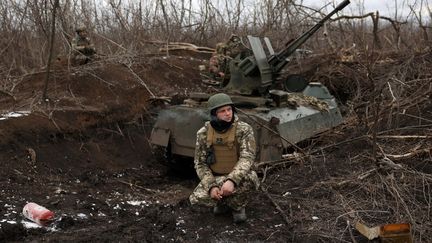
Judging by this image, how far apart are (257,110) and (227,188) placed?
3.35 meters

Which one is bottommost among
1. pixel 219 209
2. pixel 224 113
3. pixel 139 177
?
pixel 139 177

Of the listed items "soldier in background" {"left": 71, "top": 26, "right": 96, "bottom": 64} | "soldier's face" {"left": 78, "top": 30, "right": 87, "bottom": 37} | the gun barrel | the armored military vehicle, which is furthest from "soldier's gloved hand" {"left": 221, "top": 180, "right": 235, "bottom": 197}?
"soldier's face" {"left": 78, "top": 30, "right": 87, "bottom": 37}

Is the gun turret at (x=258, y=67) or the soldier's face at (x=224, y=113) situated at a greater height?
the gun turret at (x=258, y=67)

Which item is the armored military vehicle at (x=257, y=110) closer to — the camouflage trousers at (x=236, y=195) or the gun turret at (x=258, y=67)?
the gun turret at (x=258, y=67)

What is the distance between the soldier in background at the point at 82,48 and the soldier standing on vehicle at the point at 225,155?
711 cm

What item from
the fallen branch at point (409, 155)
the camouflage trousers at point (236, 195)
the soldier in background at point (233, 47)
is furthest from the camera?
the soldier in background at point (233, 47)

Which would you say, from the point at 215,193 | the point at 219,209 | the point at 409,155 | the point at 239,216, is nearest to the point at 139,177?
the point at 219,209

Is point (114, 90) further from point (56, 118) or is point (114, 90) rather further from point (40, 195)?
point (40, 195)

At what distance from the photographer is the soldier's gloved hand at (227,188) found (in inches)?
193

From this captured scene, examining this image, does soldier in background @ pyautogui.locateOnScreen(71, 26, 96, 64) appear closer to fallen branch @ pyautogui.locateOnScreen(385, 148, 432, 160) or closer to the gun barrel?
the gun barrel

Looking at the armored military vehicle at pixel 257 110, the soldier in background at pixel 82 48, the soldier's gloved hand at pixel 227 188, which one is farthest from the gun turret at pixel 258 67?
the soldier in background at pixel 82 48

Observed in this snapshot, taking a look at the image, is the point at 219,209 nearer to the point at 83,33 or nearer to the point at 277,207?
the point at 277,207

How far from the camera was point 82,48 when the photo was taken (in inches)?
476

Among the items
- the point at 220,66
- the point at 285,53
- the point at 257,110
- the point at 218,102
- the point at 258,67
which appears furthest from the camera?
the point at 220,66
